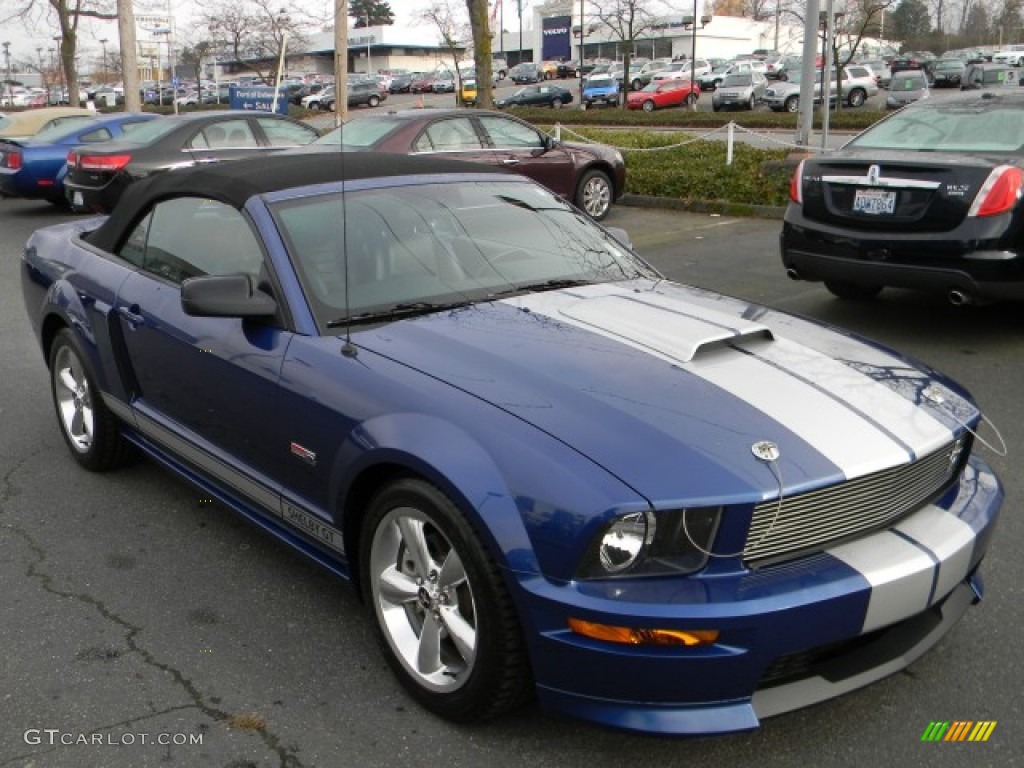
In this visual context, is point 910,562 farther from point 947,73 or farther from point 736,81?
point 947,73

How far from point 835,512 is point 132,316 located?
114 inches

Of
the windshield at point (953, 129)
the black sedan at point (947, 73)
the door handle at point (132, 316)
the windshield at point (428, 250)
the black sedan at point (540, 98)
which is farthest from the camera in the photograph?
the black sedan at point (540, 98)

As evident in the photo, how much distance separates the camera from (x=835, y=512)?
258 cm

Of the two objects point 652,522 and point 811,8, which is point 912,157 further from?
point 811,8

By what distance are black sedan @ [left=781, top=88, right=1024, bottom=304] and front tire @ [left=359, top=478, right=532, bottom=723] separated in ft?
14.9

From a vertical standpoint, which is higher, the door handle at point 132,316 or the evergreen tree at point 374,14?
the evergreen tree at point 374,14

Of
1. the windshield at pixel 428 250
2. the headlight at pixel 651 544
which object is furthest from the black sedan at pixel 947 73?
the headlight at pixel 651 544

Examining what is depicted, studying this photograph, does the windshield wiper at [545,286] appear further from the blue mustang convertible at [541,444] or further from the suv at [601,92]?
the suv at [601,92]

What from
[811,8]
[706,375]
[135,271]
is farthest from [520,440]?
[811,8]

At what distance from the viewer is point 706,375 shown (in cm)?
293

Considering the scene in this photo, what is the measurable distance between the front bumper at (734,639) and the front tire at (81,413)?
287 centimetres

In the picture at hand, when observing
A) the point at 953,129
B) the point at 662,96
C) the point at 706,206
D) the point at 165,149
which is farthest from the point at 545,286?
the point at 662,96

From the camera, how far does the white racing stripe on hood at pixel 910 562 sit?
A: 2492 mm

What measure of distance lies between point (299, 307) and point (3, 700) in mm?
1473
